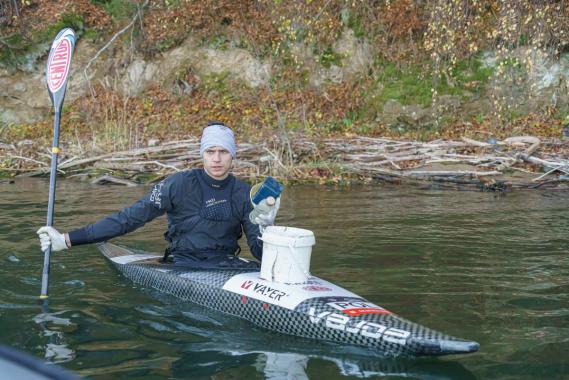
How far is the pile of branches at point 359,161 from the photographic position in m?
12.4

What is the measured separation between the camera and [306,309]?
16.4 ft

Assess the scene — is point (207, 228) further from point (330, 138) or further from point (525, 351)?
point (330, 138)

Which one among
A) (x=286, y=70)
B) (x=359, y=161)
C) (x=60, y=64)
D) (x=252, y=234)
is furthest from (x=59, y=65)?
(x=286, y=70)

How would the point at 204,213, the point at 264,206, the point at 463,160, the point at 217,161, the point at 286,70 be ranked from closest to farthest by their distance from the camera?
the point at 264,206, the point at 217,161, the point at 204,213, the point at 463,160, the point at 286,70

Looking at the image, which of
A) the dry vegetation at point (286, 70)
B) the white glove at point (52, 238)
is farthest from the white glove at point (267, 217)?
the dry vegetation at point (286, 70)

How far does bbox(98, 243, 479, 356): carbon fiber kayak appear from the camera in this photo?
14.7 ft

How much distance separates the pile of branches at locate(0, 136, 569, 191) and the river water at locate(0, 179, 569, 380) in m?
1.90

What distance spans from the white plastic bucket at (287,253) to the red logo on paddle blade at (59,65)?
2954mm

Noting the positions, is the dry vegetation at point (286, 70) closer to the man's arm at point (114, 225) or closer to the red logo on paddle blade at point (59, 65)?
the red logo on paddle blade at point (59, 65)

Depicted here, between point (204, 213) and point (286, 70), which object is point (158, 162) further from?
point (204, 213)

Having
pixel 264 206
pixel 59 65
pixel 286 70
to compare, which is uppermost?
pixel 286 70

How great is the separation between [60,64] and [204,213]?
2.27 meters

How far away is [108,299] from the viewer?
19.6 feet

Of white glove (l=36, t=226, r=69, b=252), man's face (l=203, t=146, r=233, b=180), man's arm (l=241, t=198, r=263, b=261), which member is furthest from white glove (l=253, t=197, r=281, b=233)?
white glove (l=36, t=226, r=69, b=252)
